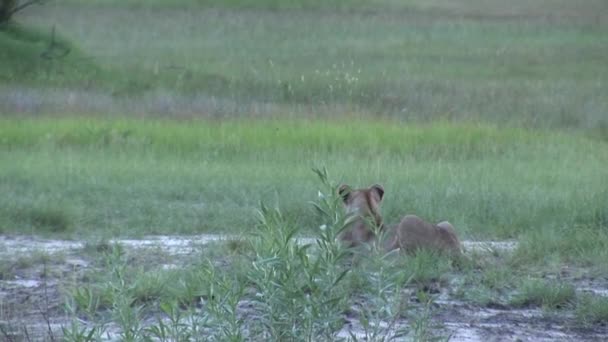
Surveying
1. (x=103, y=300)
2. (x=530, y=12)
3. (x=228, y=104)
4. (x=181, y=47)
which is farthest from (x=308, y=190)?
(x=530, y=12)

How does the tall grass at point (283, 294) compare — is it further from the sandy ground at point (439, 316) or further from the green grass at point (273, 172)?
the green grass at point (273, 172)

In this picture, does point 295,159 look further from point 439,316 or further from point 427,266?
point 439,316

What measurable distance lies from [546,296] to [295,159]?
6.67 meters

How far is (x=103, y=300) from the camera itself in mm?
6480

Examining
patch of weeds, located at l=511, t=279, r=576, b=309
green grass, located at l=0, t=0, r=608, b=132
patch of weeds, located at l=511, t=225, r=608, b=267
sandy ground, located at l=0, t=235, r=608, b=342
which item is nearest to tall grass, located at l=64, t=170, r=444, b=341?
sandy ground, located at l=0, t=235, r=608, b=342

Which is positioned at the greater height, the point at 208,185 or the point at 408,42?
the point at 208,185

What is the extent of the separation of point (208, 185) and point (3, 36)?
33.1ft

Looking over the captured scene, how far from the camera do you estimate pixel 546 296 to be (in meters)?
6.93

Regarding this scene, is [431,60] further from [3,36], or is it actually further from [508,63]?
[3,36]

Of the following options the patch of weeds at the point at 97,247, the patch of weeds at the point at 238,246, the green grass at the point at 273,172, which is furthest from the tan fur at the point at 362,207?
the patch of weeds at the point at 97,247

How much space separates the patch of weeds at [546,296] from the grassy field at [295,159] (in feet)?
0.04

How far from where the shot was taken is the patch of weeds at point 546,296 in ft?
22.6

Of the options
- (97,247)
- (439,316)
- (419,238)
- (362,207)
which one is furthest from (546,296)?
(97,247)

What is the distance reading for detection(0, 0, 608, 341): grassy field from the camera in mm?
5113
